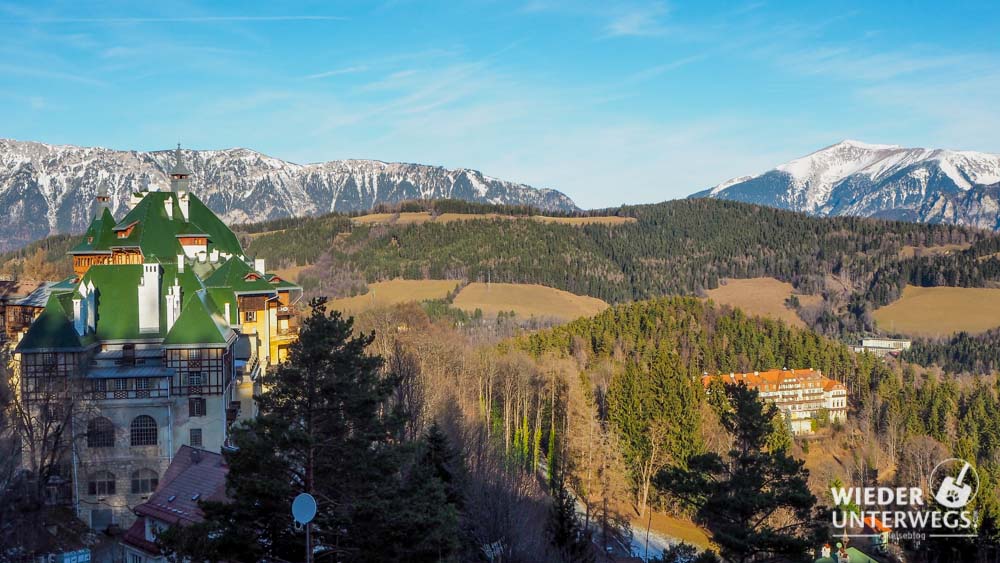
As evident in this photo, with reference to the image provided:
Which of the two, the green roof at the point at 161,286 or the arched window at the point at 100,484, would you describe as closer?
the arched window at the point at 100,484

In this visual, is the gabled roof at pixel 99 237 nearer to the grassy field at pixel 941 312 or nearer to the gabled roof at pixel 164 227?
the gabled roof at pixel 164 227

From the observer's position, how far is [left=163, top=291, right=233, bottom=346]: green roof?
40.5 metres

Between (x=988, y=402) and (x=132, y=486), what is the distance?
70.5 metres

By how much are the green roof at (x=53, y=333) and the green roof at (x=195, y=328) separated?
4128mm

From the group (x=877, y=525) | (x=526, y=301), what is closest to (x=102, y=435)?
(x=877, y=525)

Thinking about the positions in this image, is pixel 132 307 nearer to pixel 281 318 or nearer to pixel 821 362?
pixel 281 318

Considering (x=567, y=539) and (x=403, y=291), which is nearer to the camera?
(x=567, y=539)

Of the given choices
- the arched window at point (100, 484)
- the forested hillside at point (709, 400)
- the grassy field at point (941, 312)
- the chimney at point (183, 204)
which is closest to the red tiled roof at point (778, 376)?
the forested hillside at point (709, 400)

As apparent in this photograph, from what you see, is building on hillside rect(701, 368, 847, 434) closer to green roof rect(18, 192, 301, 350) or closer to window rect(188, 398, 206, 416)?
green roof rect(18, 192, 301, 350)

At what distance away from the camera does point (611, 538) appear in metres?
49.4

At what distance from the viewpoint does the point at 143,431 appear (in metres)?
39.8

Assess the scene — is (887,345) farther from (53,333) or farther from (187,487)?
(187,487)

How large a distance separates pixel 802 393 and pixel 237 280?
59776 millimetres

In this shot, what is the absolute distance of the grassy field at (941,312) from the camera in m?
142
